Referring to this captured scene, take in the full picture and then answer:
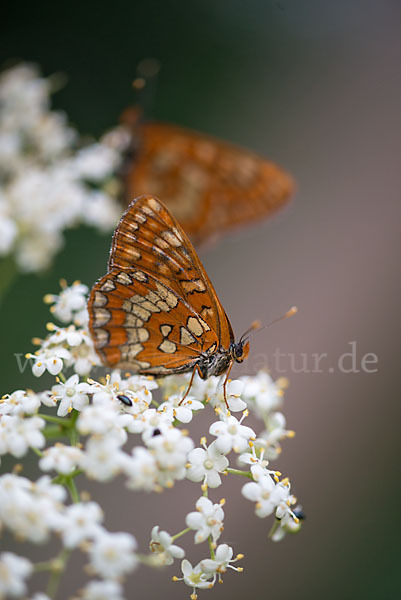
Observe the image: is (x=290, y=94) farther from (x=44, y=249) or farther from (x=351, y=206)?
(x=44, y=249)

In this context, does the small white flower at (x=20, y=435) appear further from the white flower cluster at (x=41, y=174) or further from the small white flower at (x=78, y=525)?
the white flower cluster at (x=41, y=174)

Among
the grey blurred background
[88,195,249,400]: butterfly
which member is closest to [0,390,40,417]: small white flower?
[88,195,249,400]: butterfly

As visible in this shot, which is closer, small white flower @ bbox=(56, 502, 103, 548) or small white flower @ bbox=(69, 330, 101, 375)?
small white flower @ bbox=(56, 502, 103, 548)

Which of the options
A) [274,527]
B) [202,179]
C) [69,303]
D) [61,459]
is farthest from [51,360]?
[202,179]

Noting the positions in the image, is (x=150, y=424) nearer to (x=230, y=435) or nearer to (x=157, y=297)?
(x=230, y=435)

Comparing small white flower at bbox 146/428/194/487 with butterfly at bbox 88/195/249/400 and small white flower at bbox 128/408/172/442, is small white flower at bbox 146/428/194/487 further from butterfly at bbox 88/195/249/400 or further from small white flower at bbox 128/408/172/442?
butterfly at bbox 88/195/249/400

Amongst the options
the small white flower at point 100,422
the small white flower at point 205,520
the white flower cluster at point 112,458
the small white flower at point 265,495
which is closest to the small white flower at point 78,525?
the white flower cluster at point 112,458
